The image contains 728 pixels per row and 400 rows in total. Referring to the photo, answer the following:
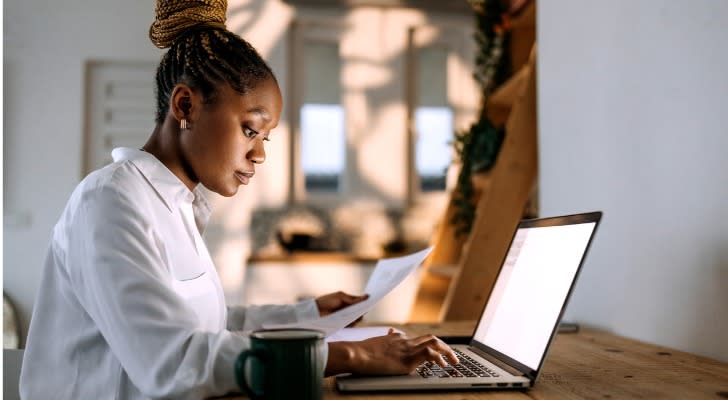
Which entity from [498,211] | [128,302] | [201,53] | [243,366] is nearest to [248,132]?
[201,53]

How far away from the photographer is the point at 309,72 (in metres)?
4.20

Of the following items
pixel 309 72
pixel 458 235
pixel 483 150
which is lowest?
pixel 458 235

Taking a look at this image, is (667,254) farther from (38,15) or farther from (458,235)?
(38,15)

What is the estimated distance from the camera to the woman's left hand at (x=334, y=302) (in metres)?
1.38

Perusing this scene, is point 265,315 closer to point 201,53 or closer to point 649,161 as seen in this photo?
point 201,53

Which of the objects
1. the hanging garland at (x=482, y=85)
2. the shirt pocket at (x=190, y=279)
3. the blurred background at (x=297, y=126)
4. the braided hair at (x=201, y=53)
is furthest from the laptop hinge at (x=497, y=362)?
the hanging garland at (x=482, y=85)

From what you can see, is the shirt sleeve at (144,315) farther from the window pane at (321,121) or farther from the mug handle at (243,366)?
the window pane at (321,121)

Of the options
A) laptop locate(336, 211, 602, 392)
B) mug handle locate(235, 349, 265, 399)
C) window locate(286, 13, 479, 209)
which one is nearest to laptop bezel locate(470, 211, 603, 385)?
laptop locate(336, 211, 602, 392)

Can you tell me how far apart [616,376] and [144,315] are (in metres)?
0.67

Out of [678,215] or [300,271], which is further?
[300,271]

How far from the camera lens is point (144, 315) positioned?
0.78 meters

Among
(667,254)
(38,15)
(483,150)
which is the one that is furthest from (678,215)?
(38,15)

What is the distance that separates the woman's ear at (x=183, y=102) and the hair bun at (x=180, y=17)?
160mm

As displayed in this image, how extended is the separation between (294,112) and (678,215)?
3.18 meters
